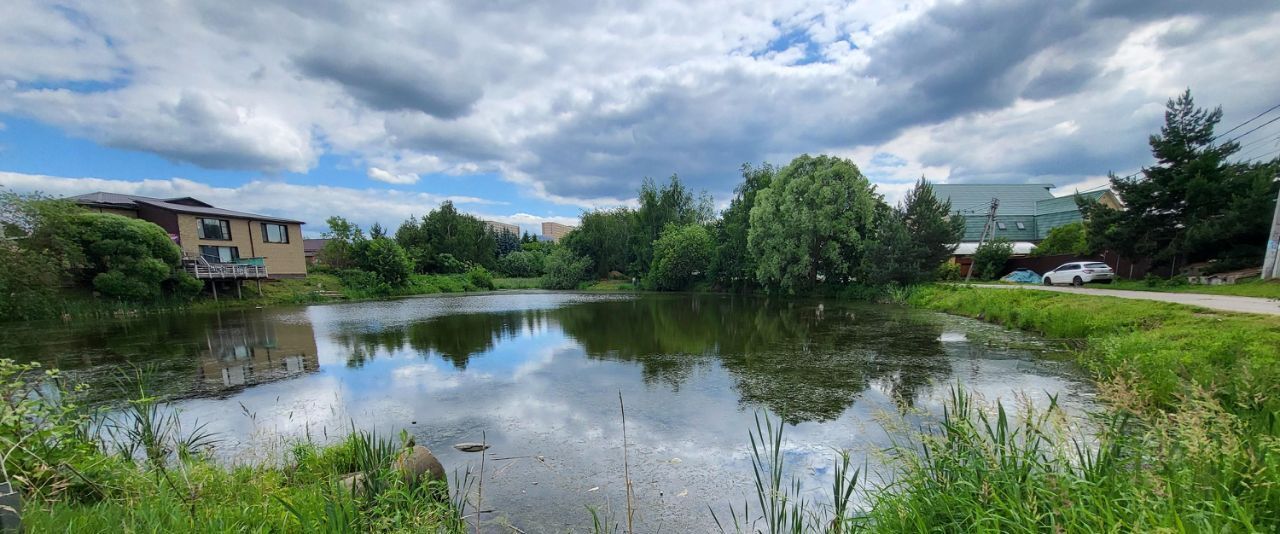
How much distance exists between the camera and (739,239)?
110 ft

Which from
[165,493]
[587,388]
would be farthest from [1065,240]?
[165,493]

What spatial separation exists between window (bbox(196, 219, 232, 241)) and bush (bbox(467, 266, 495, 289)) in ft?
63.4

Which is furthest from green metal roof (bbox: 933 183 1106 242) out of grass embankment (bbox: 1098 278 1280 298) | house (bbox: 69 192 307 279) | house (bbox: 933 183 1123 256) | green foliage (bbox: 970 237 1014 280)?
house (bbox: 69 192 307 279)

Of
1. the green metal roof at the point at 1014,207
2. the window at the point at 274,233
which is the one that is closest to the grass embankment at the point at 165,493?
the window at the point at 274,233

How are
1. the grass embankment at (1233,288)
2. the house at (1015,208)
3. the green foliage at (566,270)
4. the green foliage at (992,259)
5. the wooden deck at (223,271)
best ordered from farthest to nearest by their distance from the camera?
the green foliage at (566,270) → the house at (1015,208) → the green foliage at (992,259) → the wooden deck at (223,271) → the grass embankment at (1233,288)

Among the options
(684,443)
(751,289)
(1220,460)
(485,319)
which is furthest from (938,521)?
(751,289)

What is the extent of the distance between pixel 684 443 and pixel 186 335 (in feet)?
56.9

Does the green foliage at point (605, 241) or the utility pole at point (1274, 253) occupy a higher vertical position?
the green foliage at point (605, 241)

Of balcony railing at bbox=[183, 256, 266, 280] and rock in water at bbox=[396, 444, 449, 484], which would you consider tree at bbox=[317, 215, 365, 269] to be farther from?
rock in water at bbox=[396, 444, 449, 484]

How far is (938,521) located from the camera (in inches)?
104

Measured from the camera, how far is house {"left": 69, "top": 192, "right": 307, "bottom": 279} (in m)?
26.7

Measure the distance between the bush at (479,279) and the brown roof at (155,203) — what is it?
1661 centimetres

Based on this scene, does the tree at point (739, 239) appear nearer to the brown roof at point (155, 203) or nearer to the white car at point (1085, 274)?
the white car at point (1085, 274)

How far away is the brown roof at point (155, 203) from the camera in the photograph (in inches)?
1064
